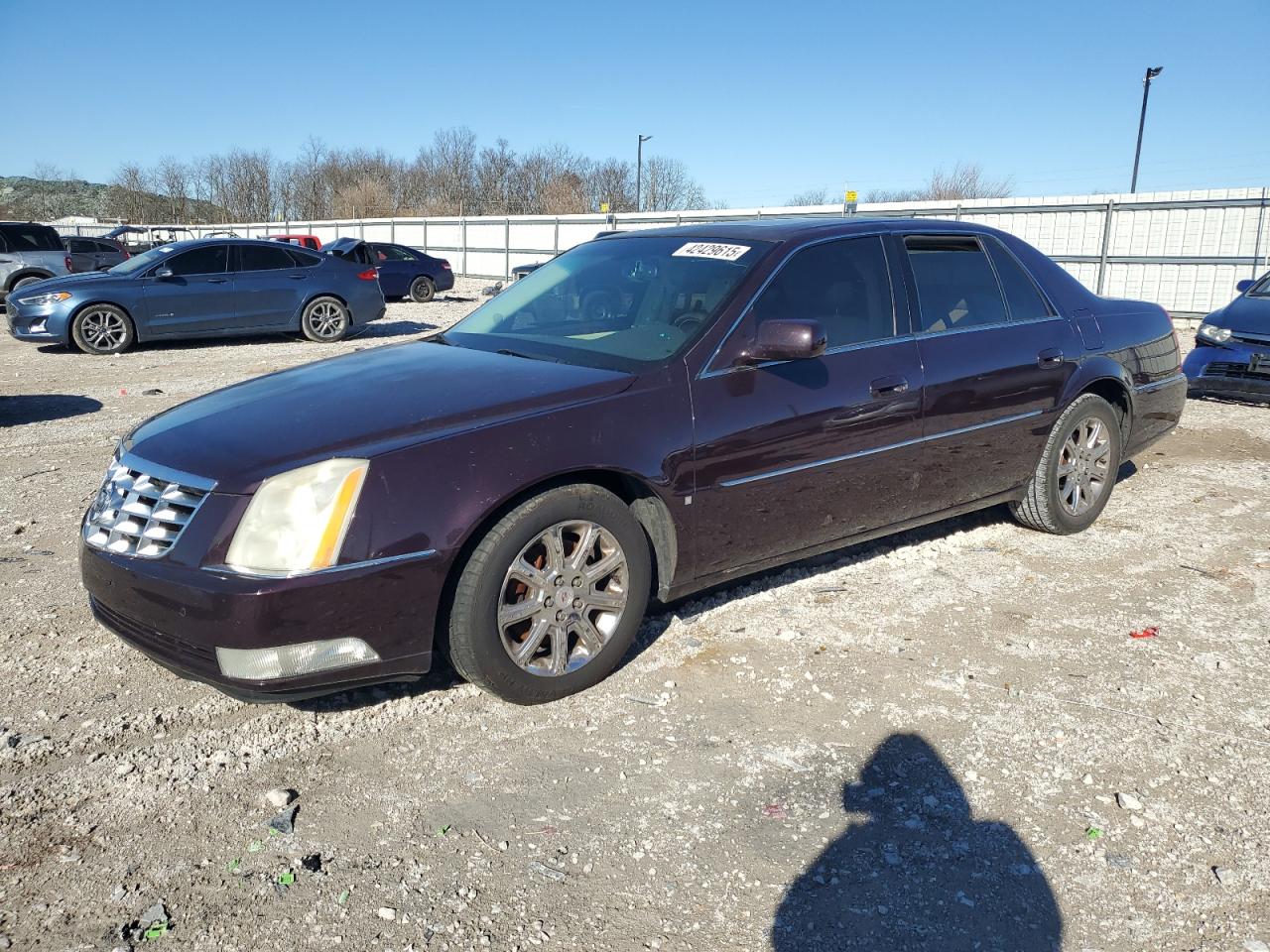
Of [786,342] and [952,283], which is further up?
[952,283]

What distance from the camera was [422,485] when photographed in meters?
3.11

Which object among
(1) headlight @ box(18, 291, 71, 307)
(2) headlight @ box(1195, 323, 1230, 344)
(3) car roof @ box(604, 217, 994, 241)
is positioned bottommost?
(1) headlight @ box(18, 291, 71, 307)

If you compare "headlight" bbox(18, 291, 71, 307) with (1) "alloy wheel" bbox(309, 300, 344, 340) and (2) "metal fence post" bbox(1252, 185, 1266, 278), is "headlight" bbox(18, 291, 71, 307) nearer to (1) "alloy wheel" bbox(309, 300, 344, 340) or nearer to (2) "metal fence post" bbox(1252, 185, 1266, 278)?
(1) "alloy wheel" bbox(309, 300, 344, 340)

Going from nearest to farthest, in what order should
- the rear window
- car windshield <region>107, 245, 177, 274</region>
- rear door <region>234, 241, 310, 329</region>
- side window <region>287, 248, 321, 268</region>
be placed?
car windshield <region>107, 245, 177, 274</region>
rear door <region>234, 241, 310, 329</region>
side window <region>287, 248, 321, 268</region>
the rear window

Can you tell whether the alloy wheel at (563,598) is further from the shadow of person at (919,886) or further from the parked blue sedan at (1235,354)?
the parked blue sedan at (1235,354)

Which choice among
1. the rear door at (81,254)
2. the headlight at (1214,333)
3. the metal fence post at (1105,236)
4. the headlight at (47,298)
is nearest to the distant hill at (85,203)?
the rear door at (81,254)

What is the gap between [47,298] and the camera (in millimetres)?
12609

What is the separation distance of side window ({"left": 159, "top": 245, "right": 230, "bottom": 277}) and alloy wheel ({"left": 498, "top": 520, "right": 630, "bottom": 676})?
38.2ft

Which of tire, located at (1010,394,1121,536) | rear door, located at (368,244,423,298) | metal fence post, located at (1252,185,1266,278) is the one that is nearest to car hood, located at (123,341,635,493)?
tire, located at (1010,394,1121,536)

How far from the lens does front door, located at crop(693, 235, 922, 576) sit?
3.82 metres

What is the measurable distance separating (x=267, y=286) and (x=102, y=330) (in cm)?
216

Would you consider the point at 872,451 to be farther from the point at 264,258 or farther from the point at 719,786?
the point at 264,258

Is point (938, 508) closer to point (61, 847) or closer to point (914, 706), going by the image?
point (914, 706)

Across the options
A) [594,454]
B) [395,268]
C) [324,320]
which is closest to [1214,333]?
[594,454]
